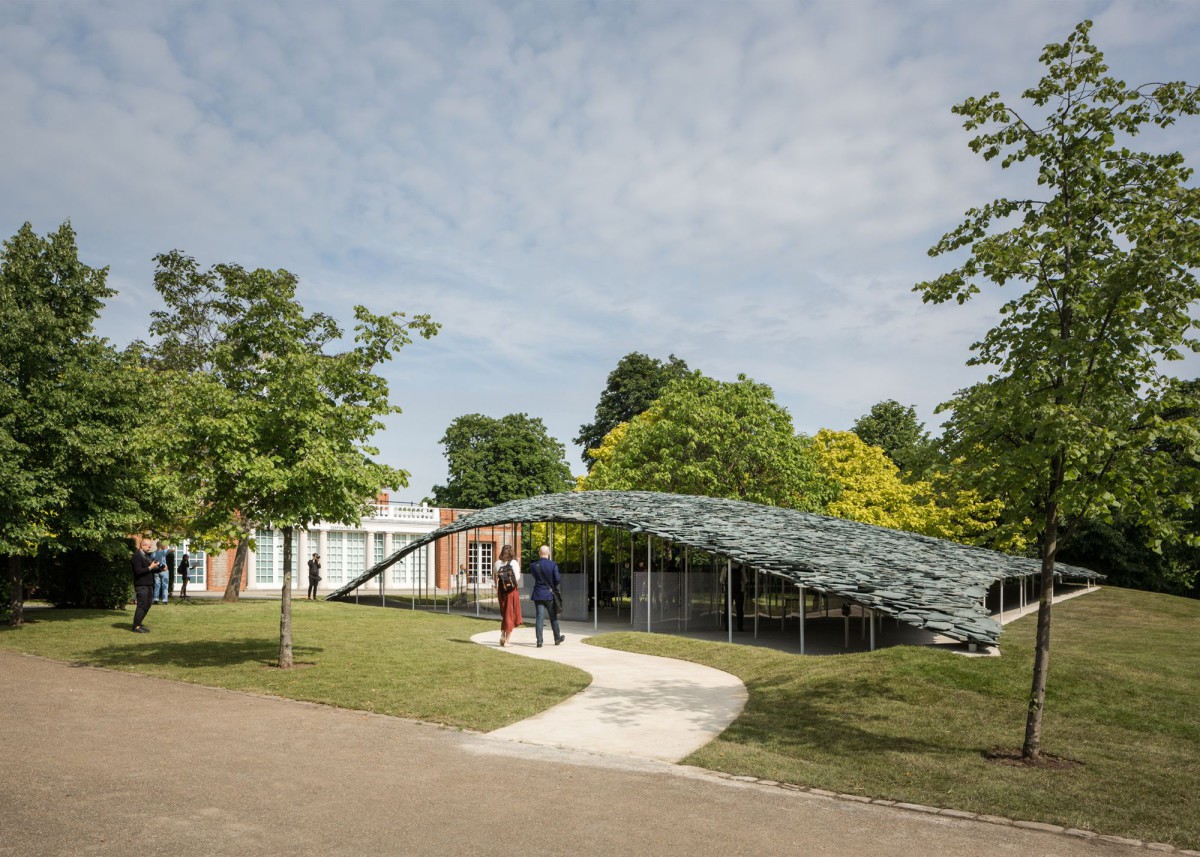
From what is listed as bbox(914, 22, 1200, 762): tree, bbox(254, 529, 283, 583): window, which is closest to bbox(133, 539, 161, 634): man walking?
bbox(914, 22, 1200, 762): tree

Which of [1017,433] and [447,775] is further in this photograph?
[1017,433]

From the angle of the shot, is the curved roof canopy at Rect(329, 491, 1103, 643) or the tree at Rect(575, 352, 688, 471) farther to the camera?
the tree at Rect(575, 352, 688, 471)

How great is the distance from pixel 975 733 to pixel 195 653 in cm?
1295

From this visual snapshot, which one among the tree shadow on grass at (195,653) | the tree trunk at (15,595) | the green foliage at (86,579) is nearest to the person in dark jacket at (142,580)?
the tree shadow on grass at (195,653)

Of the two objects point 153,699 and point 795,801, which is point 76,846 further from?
point 153,699

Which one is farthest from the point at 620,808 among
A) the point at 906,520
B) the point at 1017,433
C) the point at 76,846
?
the point at 906,520

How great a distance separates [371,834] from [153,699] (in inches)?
264

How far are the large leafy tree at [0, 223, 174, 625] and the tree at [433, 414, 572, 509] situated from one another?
46235 millimetres

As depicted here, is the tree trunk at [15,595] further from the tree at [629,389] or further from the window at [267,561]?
the tree at [629,389]

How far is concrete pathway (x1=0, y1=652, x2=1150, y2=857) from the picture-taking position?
598cm

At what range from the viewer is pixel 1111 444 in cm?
813

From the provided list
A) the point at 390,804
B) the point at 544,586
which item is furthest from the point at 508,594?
the point at 390,804

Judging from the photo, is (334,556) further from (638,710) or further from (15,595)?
(638,710)

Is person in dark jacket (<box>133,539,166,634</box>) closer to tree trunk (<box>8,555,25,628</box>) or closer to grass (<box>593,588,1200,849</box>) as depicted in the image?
tree trunk (<box>8,555,25,628</box>)
